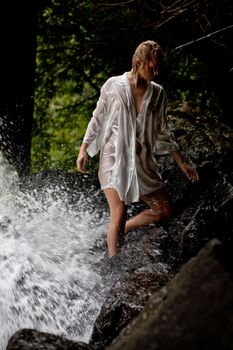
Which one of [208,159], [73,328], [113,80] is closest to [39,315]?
[73,328]

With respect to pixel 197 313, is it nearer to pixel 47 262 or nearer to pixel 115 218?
pixel 115 218

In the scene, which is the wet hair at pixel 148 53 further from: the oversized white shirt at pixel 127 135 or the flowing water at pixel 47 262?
the flowing water at pixel 47 262

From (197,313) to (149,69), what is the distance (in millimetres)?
2663

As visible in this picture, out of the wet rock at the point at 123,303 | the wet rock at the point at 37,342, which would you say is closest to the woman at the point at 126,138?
the wet rock at the point at 123,303

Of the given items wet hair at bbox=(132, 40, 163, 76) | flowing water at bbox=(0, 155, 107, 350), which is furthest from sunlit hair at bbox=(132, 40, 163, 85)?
flowing water at bbox=(0, 155, 107, 350)

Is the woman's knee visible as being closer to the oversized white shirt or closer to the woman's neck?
the oversized white shirt

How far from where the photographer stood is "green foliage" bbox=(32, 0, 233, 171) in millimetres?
7012

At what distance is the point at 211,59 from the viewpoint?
700 cm

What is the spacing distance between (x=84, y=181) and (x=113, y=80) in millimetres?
2200

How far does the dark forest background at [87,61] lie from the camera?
6.48 metres

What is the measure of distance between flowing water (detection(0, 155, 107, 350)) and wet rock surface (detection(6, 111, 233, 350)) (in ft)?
0.60

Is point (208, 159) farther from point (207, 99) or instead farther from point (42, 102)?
point (42, 102)

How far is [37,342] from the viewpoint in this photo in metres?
2.25

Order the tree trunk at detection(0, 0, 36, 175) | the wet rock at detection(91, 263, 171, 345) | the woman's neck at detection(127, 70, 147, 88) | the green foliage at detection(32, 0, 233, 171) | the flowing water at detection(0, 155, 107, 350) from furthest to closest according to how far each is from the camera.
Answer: the green foliage at detection(32, 0, 233, 171), the tree trunk at detection(0, 0, 36, 175), the woman's neck at detection(127, 70, 147, 88), the flowing water at detection(0, 155, 107, 350), the wet rock at detection(91, 263, 171, 345)
